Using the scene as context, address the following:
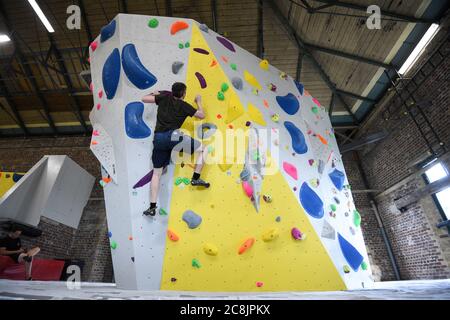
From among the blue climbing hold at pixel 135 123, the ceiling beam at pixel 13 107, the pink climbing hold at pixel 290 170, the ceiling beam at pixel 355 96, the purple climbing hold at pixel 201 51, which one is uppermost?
the ceiling beam at pixel 355 96

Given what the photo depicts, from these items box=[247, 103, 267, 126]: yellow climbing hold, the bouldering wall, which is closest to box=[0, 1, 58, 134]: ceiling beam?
the bouldering wall

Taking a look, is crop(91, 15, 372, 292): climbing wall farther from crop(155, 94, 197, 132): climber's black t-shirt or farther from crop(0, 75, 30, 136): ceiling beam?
crop(0, 75, 30, 136): ceiling beam

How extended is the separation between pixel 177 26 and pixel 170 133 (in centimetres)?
134

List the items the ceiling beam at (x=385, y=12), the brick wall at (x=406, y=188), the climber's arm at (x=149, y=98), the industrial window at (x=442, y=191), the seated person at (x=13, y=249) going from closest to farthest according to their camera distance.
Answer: the climber's arm at (x=149, y=98) → the seated person at (x=13, y=249) → the ceiling beam at (x=385, y=12) → the brick wall at (x=406, y=188) → the industrial window at (x=442, y=191)

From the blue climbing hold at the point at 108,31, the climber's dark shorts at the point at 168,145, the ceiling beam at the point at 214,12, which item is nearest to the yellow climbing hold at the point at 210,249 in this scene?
the climber's dark shorts at the point at 168,145

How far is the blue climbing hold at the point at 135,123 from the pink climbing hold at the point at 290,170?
4.67 ft

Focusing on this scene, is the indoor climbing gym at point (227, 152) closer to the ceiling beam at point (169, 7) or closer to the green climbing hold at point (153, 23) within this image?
the green climbing hold at point (153, 23)

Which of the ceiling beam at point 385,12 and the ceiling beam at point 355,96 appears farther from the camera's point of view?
the ceiling beam at point 355,96

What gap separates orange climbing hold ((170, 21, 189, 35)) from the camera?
2811 mm

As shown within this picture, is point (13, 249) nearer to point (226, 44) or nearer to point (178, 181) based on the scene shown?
point (178, 181)

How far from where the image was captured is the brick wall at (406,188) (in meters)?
5.39

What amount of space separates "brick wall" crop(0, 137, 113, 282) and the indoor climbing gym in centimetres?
5

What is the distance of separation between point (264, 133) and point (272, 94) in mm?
759

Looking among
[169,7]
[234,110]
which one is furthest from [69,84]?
[234,110]
